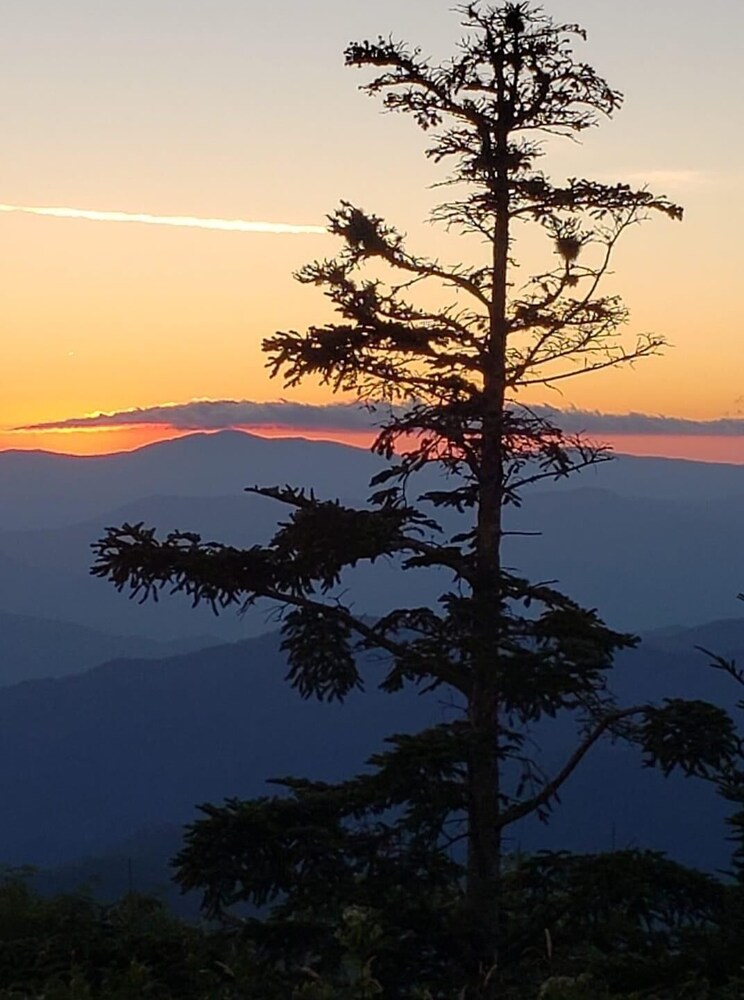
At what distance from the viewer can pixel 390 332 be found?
1670 centimetres

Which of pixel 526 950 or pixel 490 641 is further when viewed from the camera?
pixel 490 641

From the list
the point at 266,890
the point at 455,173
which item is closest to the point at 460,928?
the point at 266,890

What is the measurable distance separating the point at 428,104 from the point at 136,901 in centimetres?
1162

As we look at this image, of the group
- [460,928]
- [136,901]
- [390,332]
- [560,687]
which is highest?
[390,332]

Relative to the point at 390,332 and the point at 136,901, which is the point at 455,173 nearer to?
the point at 390,332

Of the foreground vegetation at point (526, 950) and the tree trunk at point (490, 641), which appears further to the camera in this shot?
the tree trunk at point (490, 641)

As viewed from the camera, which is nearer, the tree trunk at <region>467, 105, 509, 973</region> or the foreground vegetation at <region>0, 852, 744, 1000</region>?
the foreground vegetation at <region>0, 852, 744, 1000</region>

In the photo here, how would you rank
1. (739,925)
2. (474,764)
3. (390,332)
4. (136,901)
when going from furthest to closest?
(136,901) → (390,332) → (474,764) → (739,925)

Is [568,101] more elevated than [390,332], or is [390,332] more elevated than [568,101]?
[568,101]

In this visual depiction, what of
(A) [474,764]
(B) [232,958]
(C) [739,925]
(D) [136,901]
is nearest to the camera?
(C) [739,925]

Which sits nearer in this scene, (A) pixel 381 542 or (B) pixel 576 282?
(A) pixel 381 542

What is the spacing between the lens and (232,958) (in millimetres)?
12430

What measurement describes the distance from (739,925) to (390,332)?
9092 mm

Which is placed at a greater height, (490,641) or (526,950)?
(490,641)
